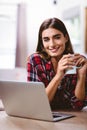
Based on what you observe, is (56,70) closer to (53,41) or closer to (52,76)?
(52,76)

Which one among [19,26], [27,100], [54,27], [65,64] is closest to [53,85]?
[65,64]

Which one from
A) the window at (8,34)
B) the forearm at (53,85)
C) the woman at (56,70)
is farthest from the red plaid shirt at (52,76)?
the window at (8,34)

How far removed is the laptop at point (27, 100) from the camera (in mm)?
1163

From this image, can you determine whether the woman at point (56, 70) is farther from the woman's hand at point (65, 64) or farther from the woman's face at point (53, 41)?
the woman's hand at point (65, 64)

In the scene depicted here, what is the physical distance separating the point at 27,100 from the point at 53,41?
454mm

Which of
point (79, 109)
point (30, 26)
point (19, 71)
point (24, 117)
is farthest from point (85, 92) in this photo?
point (30, 26)

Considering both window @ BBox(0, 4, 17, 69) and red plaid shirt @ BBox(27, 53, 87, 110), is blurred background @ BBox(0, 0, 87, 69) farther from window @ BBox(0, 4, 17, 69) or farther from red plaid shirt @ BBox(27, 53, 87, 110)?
red plaid shirt @ BBox(27, 53, 87, 110)

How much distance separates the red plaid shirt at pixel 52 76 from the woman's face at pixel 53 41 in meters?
0.06

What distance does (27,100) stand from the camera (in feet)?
4.02

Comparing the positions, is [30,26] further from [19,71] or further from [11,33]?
[19,71]

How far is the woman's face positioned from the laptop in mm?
393

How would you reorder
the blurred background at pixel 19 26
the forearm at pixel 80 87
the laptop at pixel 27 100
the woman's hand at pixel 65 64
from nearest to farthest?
1. the laptop at pixel 27 100
2. the woman's hand at pixel 65 64
3. the forearm at pixel 80 87
4. the blurred background at pixel 19 26

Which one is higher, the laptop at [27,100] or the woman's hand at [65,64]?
the woman's hand at [65,64]

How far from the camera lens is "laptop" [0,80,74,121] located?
1.16 meters
